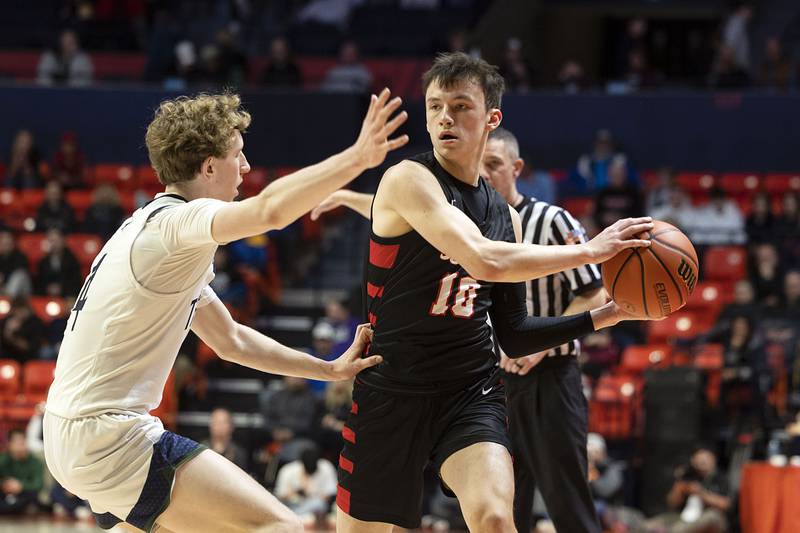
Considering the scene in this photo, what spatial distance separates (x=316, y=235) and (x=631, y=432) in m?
6.09

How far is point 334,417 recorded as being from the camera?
451 inches

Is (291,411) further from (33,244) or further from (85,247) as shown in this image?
(33,244)

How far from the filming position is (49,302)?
44.2 ft

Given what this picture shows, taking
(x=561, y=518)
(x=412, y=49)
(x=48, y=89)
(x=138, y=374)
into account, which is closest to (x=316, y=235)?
(x=412, y=49)

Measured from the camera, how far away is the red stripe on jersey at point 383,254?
15.5 ft

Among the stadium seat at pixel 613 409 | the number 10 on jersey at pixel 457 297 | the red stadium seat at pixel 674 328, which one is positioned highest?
the number 10 on jersey at pixel 457 297

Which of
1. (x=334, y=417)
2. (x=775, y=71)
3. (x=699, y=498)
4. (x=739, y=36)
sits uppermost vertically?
(x=739, y=36)

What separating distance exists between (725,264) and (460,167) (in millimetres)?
9345

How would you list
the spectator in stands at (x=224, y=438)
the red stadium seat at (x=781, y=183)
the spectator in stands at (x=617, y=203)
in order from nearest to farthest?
the spectator in stands at (x=224, y=438) → the spectator in stands at (x=617, y=203) → the red stadium seat at (x=781, y=183)

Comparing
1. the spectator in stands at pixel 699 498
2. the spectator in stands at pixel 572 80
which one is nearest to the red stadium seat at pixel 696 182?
the spectator in stands at pixel 572 80

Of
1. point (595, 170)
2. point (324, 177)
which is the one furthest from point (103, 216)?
point (324, 177)

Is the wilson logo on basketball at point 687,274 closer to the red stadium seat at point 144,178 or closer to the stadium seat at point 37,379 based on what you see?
the stadium seat at point 37,379

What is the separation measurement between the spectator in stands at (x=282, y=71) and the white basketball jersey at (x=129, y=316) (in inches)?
477

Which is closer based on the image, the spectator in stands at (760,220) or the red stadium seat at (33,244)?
the spectator in stands at (760,220)
